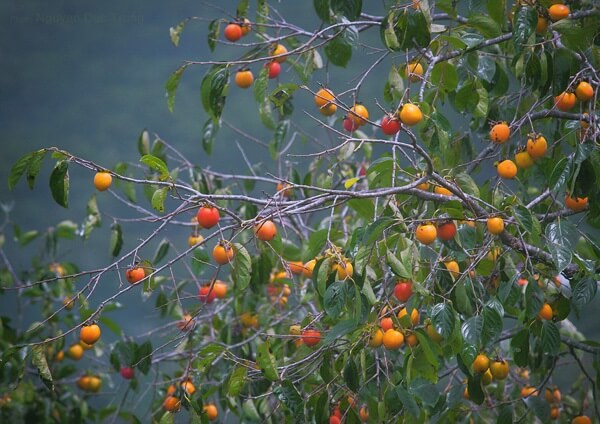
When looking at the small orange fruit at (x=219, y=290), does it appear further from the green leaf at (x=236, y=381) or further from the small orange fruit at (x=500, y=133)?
the small orange fruit at (x=500, y=133)

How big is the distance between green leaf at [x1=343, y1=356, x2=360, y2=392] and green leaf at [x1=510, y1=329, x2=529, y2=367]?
0.32 m

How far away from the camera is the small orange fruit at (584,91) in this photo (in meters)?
1.62

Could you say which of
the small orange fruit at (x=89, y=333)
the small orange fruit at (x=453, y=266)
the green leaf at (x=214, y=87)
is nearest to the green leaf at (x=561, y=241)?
the small orange fruit at (x=453, y=266)

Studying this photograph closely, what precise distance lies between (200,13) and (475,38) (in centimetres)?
227

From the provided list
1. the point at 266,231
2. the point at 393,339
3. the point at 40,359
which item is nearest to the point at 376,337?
the point at 393,339

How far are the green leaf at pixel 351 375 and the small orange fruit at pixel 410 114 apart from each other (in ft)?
1.47

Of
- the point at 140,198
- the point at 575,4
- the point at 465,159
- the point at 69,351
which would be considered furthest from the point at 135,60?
the point at 575,4

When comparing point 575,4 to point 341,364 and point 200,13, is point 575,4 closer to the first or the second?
point 341,364

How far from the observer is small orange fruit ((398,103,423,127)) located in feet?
4.92

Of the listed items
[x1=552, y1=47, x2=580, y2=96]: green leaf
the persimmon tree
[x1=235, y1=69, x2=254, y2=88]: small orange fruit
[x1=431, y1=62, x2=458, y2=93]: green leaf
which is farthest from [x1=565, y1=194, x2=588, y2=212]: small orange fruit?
[x1=235, y1=69, x2=254, y2=88]: small orange fruit

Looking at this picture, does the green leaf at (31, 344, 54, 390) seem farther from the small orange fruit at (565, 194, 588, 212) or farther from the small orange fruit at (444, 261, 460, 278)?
the small orange fruit at (565, 194, 588, 212)

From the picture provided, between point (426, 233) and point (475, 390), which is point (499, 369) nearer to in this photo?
point (475, 390)

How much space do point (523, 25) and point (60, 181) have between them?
0.86m

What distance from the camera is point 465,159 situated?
2.22 meters
